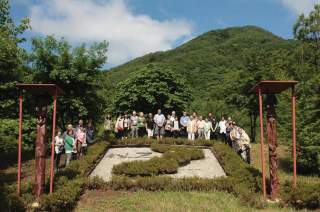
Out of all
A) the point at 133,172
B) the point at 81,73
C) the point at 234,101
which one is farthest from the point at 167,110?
the point at 133,172

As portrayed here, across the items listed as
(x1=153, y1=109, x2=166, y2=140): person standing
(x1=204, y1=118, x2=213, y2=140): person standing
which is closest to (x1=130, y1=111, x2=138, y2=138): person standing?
(x1=153, y1=109, x2=166, y2=140): person standing

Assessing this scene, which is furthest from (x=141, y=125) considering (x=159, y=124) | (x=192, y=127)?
(x=192, y=127)

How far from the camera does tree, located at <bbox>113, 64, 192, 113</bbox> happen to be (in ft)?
109

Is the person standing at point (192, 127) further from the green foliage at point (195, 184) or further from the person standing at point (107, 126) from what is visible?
the green foliage at point (195, 184)

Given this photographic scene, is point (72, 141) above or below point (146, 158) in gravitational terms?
above

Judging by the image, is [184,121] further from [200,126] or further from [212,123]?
[212,123]

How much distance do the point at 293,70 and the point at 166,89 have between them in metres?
15.5

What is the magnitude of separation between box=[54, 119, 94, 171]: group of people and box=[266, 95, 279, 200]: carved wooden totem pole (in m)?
8.19

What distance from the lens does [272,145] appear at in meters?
13.8

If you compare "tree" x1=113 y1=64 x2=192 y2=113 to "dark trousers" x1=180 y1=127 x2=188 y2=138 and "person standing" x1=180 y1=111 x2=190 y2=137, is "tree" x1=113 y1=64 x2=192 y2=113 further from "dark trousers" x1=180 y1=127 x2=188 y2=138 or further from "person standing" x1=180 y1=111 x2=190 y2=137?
"person standing" x1=180 y1=111 x2=190 y2=137

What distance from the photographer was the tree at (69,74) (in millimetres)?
24719

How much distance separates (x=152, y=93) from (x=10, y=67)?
13493 mm

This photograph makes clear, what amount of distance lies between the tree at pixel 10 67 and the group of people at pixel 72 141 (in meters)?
4.62

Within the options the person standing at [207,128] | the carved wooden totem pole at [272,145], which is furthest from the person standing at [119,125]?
the carved wooden totem pole at [272,145]
